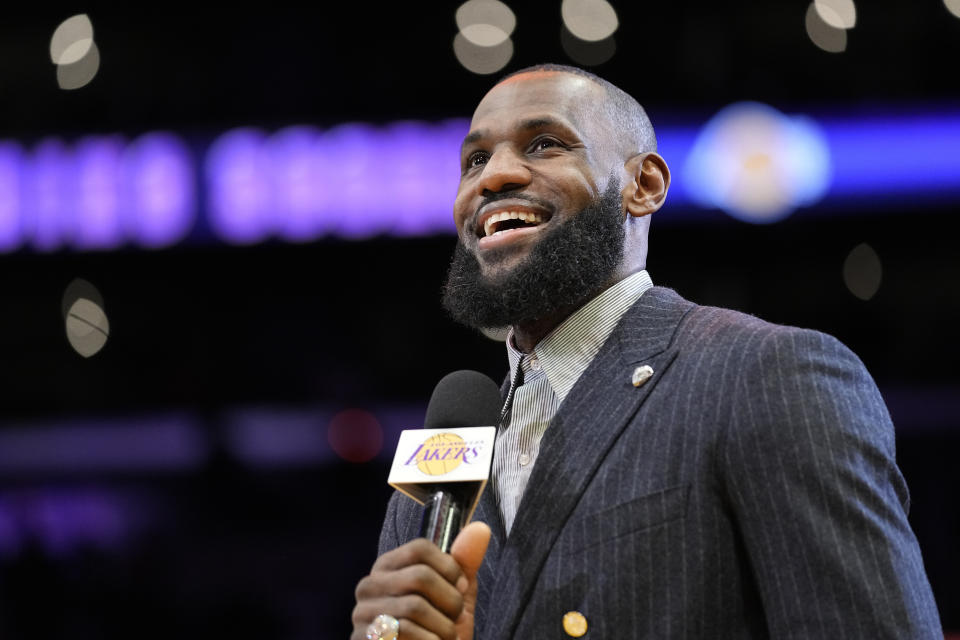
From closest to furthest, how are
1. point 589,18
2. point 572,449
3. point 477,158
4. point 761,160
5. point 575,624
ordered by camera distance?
1. point 575,624
2. point 572,449
3. point 477,158
4. point 761,160
5. point 589,18

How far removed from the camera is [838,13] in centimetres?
440

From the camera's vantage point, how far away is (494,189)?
190cm

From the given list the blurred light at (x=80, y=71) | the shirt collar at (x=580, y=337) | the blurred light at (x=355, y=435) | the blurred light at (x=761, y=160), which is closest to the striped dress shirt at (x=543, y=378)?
the shirt collar at (x=580, y=337)

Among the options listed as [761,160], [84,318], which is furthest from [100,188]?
[761,160]

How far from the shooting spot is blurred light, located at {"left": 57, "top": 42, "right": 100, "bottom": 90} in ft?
15.9

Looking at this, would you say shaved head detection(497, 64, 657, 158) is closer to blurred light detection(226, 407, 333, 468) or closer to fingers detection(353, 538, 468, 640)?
fingers detection(353, 538, 468, 640)

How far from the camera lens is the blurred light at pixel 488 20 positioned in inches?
180

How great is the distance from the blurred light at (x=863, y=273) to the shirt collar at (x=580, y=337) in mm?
2974

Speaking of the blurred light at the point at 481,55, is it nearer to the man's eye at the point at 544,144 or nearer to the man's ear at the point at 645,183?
the man's ear at the point at 645,183

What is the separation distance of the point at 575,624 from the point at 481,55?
369 centimetres

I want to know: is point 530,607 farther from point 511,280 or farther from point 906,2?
point 906,2

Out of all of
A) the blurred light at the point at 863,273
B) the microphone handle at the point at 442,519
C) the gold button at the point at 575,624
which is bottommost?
the gold button at the point at 575,624

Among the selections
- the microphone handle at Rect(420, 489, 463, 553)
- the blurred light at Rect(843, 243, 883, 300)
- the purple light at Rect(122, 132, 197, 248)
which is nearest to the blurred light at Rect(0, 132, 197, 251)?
the purple light at Rect(122, 132, 197, 248)

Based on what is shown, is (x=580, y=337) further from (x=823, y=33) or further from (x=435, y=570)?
(x=823, y=33)
